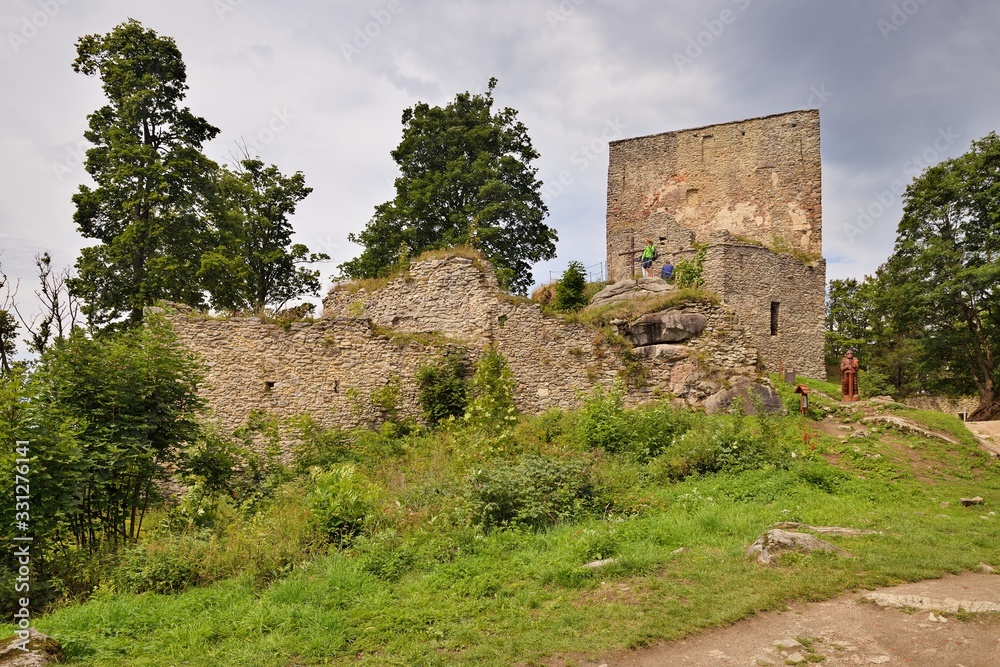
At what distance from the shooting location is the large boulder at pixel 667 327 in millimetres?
14570

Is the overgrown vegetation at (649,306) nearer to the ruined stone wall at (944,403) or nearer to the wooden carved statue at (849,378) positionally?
the wooden carved statue at (849,378)

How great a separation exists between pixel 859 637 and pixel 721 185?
28.3 metres

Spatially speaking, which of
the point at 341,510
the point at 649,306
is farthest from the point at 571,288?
the point at 341,510

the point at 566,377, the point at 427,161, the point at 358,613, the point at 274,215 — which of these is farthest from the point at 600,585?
the point at 427,161

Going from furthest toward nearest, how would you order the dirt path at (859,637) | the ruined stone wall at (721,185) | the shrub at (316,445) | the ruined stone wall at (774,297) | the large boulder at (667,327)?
1. the ruined stone wall at (721,185)
2. the ruined stone wall at (774,297)
3. the large boulder at (667,327)
4. the shrub at (316,445)
5. the dirt path at (859,637)

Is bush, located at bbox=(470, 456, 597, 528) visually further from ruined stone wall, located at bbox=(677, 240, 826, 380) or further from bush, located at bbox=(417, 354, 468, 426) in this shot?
ruined stone wall, located at bbox=(677, 240, 826, 380)

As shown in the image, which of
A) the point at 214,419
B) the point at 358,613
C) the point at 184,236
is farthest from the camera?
the point at 184,236

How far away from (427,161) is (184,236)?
1131 cm

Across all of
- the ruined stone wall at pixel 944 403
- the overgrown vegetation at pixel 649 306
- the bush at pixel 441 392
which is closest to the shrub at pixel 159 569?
the bush at pixel 441 392

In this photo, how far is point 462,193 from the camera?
1077 inches

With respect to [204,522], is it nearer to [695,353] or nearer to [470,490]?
[470,490]

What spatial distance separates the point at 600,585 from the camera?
611 centimetres

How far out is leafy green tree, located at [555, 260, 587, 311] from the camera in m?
22.0

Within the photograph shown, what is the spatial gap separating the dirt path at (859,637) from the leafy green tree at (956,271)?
21.7 m
